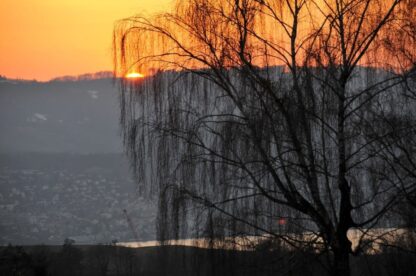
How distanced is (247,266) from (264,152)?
1.88 meters

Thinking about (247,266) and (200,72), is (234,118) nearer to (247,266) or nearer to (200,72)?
(200,72)

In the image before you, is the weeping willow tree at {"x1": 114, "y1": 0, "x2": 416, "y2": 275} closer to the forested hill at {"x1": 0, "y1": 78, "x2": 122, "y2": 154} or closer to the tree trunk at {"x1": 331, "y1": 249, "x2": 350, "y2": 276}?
the tree trunk at {"x1": 331, "y1": 249, "x2": 350, "y2": 276}

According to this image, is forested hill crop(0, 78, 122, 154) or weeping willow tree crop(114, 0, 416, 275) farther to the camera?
forested hill crop(0, 78, 122, 154)

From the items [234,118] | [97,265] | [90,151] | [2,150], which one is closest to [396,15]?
[234,118]

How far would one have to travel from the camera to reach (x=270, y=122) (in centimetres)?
1416

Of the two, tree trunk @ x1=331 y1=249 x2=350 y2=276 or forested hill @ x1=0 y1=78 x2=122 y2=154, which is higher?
forested hill @ x1=0 y1=78 x2=122 y2=154

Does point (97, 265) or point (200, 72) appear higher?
point (200, 72)

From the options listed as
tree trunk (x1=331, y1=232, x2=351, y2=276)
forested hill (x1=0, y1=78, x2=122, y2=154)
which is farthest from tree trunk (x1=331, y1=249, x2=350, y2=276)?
forested hill (x1=0, y1=78, x2=122, y2=154)

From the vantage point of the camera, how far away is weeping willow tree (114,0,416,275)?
14039 millimetres

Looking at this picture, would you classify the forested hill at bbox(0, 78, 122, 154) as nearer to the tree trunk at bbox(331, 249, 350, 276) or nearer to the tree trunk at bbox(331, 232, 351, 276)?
the tree trunk at bbox(331, 232, 351, 276)

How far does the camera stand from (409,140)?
47.2ft

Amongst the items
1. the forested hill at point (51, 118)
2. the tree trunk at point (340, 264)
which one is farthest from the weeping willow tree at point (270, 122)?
the forested hill at point (51, 118)

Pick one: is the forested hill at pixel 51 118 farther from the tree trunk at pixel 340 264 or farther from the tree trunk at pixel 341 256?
the tree trunk at pixel 340 264

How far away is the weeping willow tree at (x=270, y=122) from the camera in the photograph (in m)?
14.0
